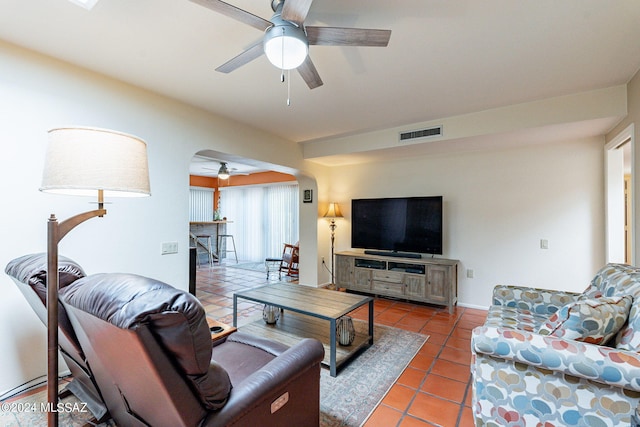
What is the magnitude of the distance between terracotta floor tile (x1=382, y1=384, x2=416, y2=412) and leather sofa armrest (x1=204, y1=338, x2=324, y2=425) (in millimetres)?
833

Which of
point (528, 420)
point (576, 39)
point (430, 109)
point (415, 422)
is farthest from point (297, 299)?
point (576, 39)

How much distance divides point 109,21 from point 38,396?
2.59 meters

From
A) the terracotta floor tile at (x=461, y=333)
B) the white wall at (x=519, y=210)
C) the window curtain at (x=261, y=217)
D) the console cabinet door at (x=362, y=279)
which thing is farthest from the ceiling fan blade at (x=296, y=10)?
the window curtain at (x=261, y=217)

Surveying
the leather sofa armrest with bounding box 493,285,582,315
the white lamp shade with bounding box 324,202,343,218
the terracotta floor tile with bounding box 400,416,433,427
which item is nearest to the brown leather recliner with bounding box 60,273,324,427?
the terracotta floor tile with bounding box 400,416,433,427

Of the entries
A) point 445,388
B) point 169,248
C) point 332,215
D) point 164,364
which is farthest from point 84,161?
point 332,215

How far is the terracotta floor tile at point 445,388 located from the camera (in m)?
2.02

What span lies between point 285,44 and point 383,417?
227 cm

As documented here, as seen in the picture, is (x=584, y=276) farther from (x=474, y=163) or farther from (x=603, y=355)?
(x=603, y=355)

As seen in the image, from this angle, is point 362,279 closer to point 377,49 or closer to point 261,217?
point 377,49

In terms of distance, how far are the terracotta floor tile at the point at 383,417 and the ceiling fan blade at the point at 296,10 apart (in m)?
2.31

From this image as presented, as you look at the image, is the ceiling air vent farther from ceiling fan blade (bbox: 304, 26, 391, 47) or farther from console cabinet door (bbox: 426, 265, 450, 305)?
ceiling fan blade (bbox: 304, 26, 391, 47)

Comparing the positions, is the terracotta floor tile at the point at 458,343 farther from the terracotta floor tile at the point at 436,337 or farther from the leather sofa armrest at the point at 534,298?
the leather sofa armrest at the point at 534,298

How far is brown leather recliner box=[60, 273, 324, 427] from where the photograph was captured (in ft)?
2.73

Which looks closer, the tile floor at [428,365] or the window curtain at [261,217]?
the tile floor at [428,365]
